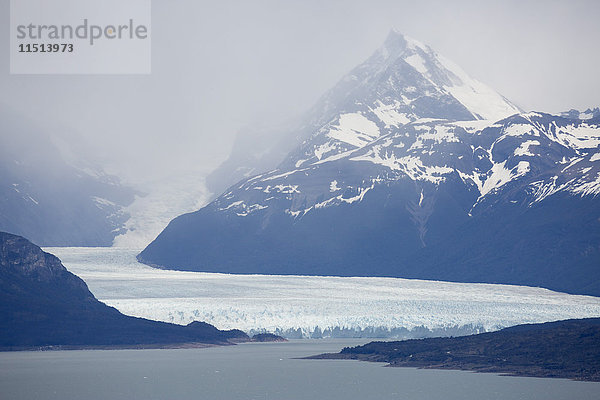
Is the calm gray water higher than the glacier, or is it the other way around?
the glacier

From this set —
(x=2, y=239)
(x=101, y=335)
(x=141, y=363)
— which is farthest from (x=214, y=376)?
(x=2, y=239)

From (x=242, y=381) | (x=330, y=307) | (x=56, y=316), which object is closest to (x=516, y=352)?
(x=242, y=381)

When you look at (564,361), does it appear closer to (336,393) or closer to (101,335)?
(336,393)

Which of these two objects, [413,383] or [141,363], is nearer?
[413,383]

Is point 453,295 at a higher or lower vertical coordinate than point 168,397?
higher

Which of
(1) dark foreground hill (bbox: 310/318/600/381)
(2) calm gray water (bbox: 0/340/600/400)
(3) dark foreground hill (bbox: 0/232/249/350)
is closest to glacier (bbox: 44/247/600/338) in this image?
(3) dark foreground hill (bbox: 0/232/249/350)

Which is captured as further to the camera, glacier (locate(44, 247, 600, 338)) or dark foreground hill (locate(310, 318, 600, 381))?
glacier (locate(44, 247, 600, 338))

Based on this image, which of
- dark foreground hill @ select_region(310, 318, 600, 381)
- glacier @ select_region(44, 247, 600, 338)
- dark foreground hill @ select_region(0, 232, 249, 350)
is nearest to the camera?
dark foreground hill @ select_region(310, 318, 600, 381)

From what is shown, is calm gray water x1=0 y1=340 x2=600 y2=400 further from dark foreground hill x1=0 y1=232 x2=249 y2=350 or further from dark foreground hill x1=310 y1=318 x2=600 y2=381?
dark foreground hill x1=0 y1=232 x2=249 y2=350
